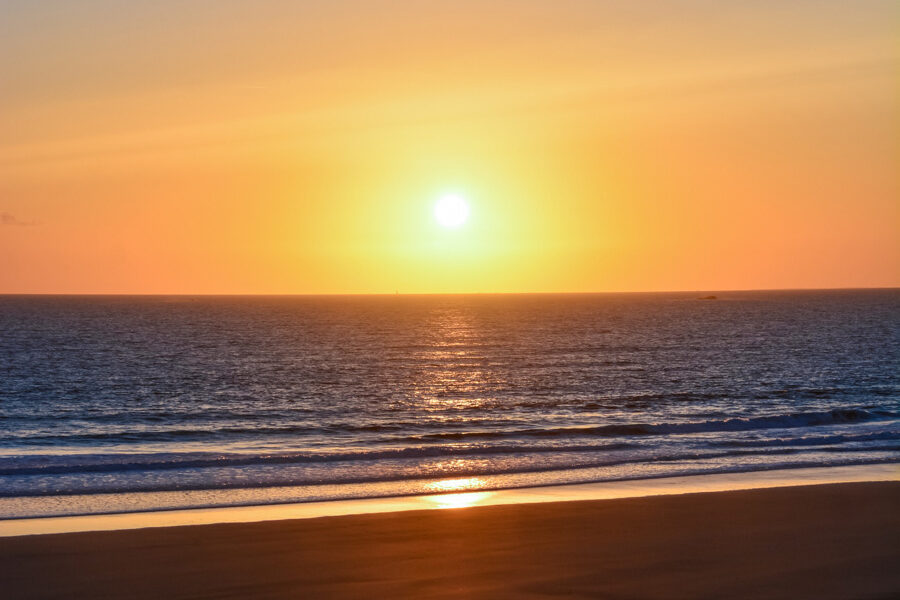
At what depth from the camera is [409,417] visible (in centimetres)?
3716

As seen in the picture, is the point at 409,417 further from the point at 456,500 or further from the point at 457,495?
the point at 456,500

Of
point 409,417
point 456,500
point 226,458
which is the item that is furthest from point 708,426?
point 226,458

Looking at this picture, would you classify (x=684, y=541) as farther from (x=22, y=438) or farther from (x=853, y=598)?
(x=22, y=438)

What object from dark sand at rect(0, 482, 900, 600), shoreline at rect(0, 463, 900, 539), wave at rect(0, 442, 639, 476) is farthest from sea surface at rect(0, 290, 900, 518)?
dark sand at rect(0, 482, 900, 600)

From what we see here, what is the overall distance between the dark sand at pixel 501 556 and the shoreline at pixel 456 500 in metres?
1.68

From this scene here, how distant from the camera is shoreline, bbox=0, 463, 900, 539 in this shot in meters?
16.4

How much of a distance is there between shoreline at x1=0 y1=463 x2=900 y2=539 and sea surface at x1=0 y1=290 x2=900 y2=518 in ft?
2.89

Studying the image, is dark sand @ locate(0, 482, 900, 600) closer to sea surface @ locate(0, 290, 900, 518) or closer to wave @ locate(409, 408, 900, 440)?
sea surface @ locate(0, 290, 900, 518)

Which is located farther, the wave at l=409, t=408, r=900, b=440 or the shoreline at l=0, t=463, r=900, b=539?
the wave at l=409, t=408, r=900, b=440

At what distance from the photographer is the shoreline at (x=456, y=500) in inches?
646

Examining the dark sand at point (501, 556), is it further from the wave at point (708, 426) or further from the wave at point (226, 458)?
the wave at point (708, 426)

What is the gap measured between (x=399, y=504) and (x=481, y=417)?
19.0 metres

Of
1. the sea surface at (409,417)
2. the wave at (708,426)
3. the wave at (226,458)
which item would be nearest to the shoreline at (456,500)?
the sea surface at (409,417)

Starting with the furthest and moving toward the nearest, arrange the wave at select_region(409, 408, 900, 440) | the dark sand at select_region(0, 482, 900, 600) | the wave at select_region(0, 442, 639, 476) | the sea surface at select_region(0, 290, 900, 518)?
the wave at select_region(409, 408, 900, 440)
the wave at select_region(0, 442, 639, 476)
the sea surface at select_region(0, 290, 900, 518)
the dark sand at select_region(0, 482, 900, 600)
